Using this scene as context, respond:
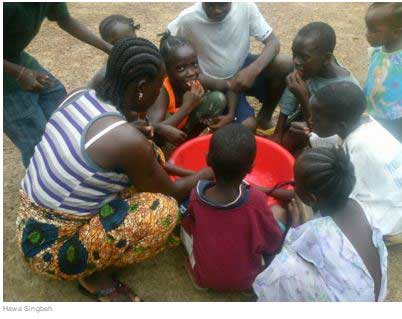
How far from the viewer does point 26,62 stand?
2256 mm

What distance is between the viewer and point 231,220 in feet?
5.98

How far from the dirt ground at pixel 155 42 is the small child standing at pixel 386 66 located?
787 mm

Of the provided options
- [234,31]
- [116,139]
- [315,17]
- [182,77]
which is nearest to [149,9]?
[315,17]

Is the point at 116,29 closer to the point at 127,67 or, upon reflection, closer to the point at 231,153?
the point at 127,67

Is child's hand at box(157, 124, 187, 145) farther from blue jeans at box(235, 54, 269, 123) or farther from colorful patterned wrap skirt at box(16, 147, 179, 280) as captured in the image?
colorful patterned wrap skirt at box(16, 147, 179, 280)

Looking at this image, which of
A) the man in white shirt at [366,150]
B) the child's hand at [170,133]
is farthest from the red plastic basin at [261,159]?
the man in white shirt at [366,150]

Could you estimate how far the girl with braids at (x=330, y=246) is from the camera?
167 centimetres

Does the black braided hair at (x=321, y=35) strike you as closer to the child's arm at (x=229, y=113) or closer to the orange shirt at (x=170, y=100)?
the child's arm at (x=229, y=113)

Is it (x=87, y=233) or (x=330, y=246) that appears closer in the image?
(x=330, y=246)

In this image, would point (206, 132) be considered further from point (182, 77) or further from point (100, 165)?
point (100, 165)

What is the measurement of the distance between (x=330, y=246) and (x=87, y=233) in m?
0.97

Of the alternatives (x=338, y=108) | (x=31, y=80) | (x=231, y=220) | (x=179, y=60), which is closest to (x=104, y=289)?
(x=231, y=220)

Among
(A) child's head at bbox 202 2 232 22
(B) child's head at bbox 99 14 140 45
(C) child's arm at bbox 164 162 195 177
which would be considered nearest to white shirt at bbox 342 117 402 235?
(C) child's arm at bbox 164 162 195 177
